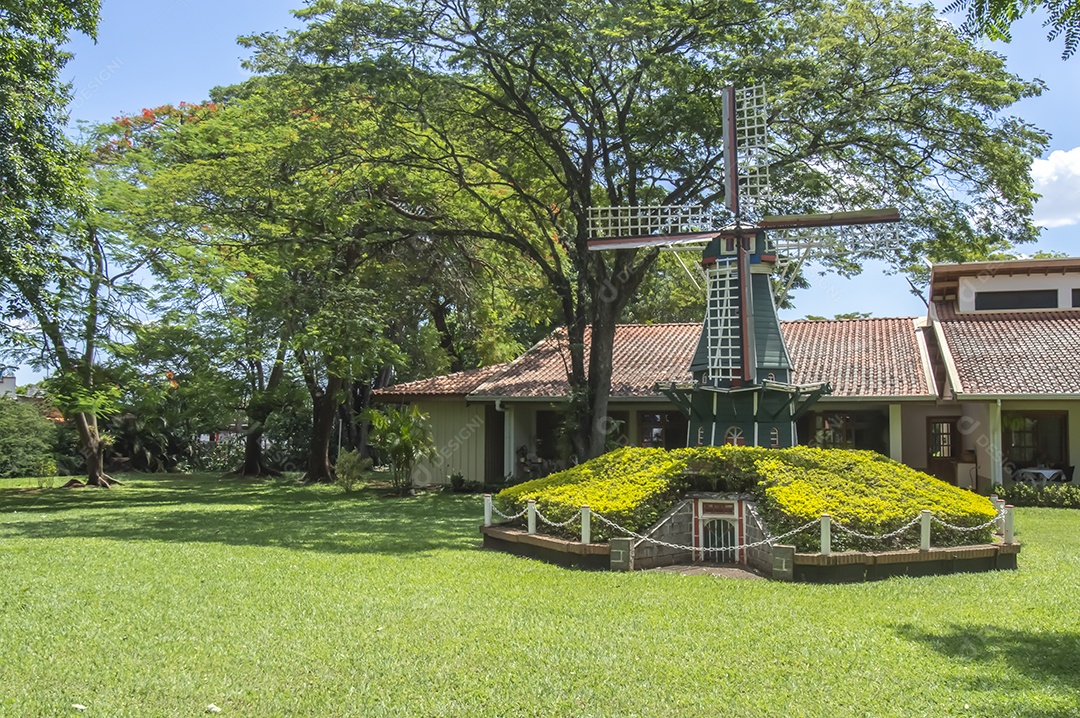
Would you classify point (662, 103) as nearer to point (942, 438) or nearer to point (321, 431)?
point (942, 438)

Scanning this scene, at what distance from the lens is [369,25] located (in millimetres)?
16812

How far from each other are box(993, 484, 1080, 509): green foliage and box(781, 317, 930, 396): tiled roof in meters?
2.59

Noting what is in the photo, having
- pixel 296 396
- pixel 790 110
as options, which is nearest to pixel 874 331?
pixel 790 110

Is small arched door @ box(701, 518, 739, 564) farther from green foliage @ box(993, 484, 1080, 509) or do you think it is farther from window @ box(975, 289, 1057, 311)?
window @ box(975, 289, 1057, 311)

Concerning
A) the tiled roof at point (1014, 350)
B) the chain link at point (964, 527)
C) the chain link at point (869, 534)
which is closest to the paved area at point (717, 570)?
the chain link at point (869, 534)

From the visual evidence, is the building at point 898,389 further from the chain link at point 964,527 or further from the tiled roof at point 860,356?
the chain link at point 964,527

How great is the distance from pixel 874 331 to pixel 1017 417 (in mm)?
4578

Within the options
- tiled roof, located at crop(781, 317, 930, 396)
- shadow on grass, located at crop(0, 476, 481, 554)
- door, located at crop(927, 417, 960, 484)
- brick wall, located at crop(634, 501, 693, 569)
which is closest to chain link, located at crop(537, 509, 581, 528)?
brick wall, located at crop(634, 501, 693, 569)

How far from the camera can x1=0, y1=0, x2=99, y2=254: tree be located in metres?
15.2

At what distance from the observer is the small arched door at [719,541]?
11070 mm

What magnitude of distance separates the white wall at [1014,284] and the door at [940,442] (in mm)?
4043

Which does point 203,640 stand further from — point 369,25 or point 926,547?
point 369,25

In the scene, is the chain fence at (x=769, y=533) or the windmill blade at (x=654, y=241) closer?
the chain fence at (x=769, y=533)

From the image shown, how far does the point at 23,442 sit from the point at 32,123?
1708 centimetres
